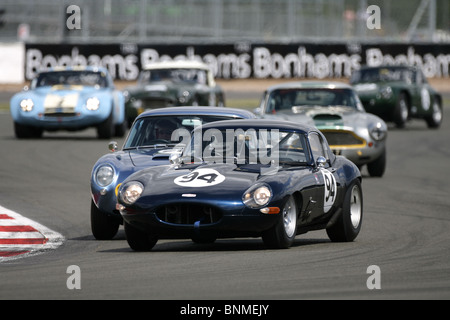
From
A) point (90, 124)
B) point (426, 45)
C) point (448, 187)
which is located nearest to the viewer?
point (448, 187)

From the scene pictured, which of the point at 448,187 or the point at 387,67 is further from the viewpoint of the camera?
the point at 387,67

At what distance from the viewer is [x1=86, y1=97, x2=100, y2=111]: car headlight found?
795 inches

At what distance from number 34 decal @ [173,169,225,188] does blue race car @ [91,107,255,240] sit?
1.26m

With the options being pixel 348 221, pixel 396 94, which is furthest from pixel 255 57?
pixel 348 221

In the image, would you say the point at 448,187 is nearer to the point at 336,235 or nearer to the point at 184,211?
the point at 336,235

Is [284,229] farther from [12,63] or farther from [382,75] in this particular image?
[12,63]

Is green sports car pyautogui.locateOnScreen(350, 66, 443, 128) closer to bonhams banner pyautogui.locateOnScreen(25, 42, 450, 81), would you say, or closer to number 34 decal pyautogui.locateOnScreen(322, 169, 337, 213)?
bonhams banner pyautogui.locateOnScreen(25, 42, 450, 81)

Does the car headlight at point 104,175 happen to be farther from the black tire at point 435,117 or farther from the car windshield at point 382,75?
the black tire at point 435,117

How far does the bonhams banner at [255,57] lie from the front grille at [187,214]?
28.7 meters
